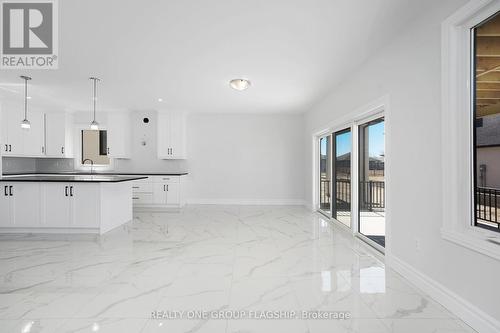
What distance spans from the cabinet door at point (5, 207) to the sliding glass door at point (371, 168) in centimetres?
597

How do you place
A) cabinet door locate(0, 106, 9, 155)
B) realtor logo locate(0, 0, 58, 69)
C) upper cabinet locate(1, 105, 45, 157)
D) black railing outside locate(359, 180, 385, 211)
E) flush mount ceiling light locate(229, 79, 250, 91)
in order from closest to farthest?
realtor logo locate(0, 0, 58, 69), flush mount ceiling light locate(229, 79, 250, 91), black railing outside locate(359, 180, 385, 211), cabinet door locate(0, 106, 9, 155), upper cabinet locate(1, 105, 45, 157)

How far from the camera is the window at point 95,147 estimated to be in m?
7.34

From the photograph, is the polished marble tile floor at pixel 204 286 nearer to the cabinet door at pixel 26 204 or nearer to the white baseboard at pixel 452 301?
the white baseboard at pixel 452 301

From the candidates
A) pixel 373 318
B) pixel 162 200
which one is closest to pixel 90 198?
pixel 162 200

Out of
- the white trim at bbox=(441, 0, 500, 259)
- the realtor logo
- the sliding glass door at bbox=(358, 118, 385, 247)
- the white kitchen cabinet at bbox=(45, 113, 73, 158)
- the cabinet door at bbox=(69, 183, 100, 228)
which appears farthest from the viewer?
A: the white kitchen cabinet at bbox=(45, 113, 73, 158)

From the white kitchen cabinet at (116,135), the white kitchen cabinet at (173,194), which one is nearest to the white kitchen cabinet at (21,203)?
the white kitchen cabinet at (173,194)

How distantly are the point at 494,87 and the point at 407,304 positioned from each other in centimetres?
187

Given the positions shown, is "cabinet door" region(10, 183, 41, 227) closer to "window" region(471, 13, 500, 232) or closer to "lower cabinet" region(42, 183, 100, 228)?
"lower cabinet" region(42, 183, 100, 228)

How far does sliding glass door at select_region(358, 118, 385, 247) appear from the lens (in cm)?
383

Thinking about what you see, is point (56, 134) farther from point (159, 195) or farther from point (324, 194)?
point (324, 194)

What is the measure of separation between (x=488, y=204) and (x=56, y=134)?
29.0ft

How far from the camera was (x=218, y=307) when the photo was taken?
2.09 m

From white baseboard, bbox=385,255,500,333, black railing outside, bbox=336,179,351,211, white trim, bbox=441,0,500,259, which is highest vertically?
white trim, bbox=441,0,500,259

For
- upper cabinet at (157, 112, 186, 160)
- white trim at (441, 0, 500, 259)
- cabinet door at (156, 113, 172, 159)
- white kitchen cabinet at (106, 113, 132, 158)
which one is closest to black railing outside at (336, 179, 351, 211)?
white trim at (441, 0, 500, 259)
